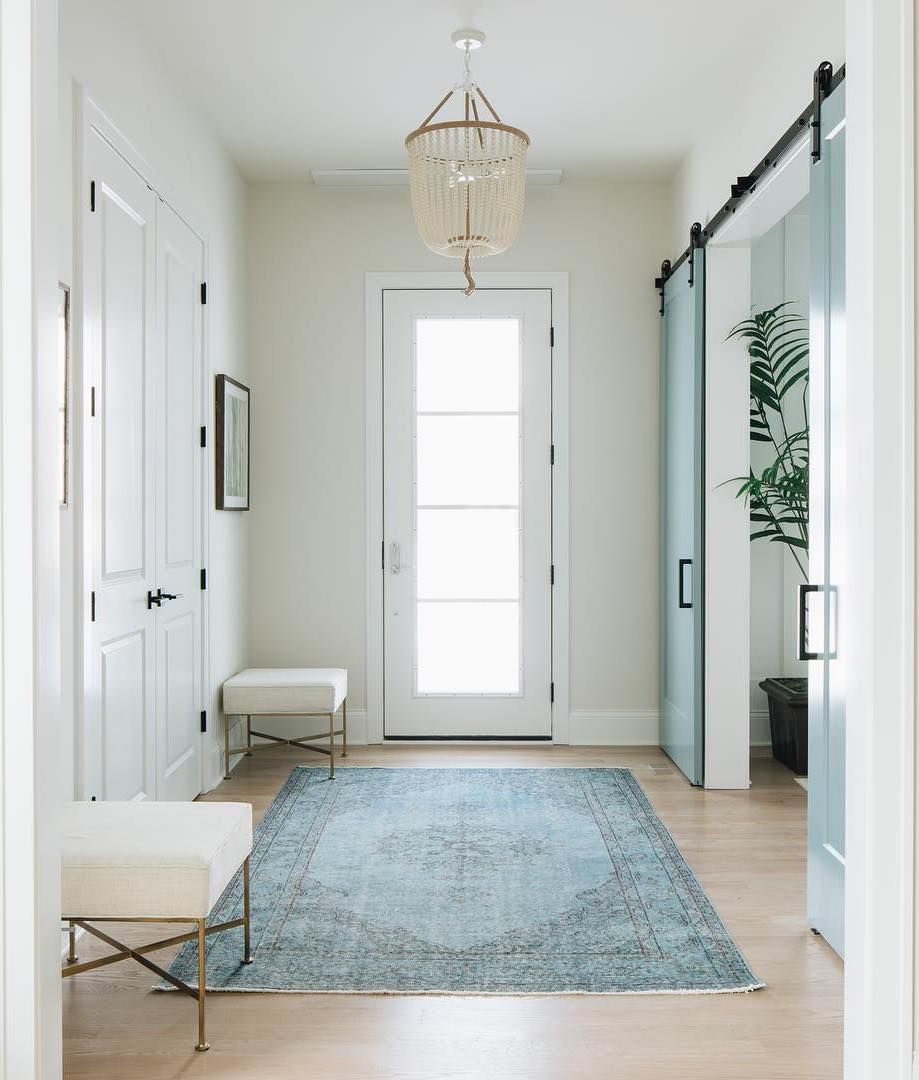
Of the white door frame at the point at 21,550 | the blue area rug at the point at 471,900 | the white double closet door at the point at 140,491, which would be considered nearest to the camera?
the white door frame at the point at 21,550

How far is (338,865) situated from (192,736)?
105 cm

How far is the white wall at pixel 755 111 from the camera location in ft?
9.61

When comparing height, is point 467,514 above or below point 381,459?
below

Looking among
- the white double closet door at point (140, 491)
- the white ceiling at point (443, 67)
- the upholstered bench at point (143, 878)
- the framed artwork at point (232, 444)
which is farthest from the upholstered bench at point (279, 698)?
the white ceiling at point (443, 67)

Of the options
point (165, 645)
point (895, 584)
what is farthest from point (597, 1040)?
point (165, 645)

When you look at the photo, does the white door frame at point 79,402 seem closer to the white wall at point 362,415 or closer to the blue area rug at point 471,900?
the blue area rug at point 471,900

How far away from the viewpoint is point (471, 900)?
299cm

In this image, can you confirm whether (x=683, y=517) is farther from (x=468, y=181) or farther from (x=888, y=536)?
(x=888, y=536)

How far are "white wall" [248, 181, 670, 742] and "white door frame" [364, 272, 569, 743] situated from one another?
0.05 metres

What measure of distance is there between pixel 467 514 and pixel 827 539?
264 centimetres

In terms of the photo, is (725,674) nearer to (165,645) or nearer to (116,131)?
(165,645)

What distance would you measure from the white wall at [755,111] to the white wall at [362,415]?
52 cm

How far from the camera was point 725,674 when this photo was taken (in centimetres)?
421

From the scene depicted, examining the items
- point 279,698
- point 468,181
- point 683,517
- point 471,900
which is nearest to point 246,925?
point 471,900
